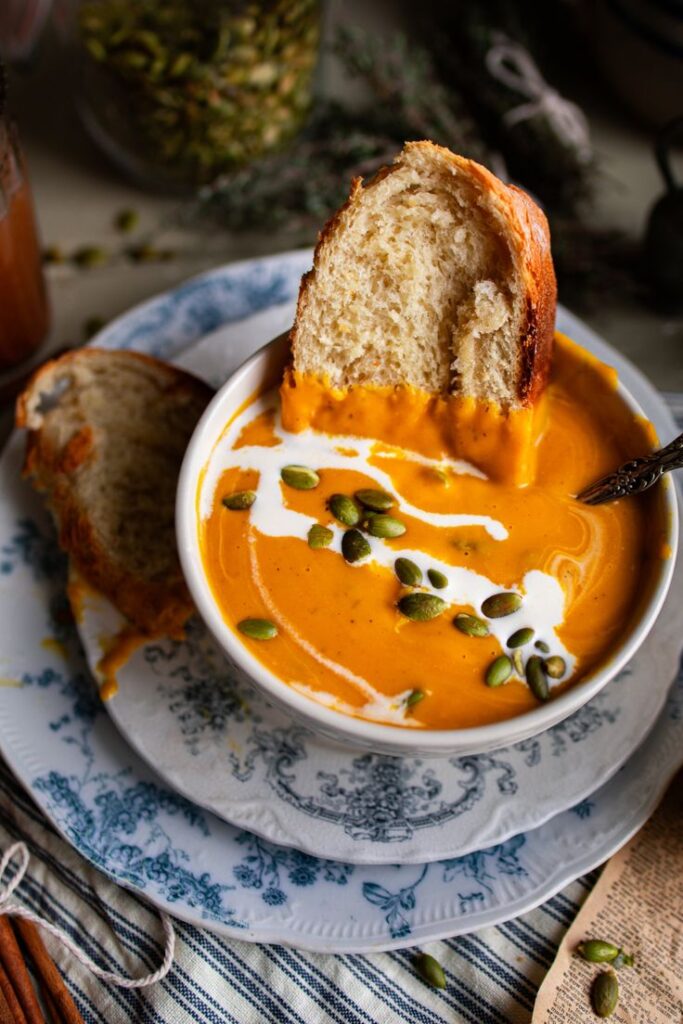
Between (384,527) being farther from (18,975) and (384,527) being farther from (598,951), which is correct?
(18,975)

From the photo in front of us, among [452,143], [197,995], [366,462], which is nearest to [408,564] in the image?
[366,462]

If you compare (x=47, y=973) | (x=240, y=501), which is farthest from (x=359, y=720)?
(x=47, y=973)

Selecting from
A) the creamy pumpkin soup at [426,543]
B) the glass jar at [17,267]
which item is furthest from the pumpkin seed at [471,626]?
the glass jar at [17,267]

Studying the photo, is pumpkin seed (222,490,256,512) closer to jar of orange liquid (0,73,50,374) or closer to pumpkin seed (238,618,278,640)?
pumpkin seed (238,618,278,640)

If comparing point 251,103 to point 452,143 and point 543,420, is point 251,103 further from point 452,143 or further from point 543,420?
point 543,420

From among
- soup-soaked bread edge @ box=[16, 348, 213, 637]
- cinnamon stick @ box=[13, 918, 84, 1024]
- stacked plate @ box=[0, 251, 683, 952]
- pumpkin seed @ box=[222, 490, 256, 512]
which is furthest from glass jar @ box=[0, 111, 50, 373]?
cinnamon stick @ box=[13, 918, 84, 1024]

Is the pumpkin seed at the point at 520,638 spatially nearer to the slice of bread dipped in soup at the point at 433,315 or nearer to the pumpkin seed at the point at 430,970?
the slice of bread dipped in soup at the point at 433,315

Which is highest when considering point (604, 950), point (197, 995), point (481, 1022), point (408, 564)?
point (408, 564)
